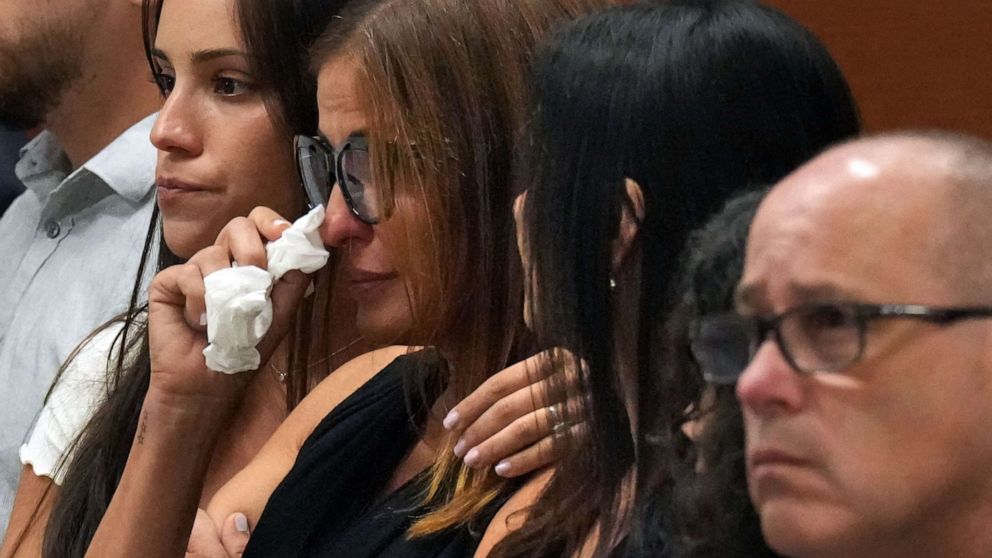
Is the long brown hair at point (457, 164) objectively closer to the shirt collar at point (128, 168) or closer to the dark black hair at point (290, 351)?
the dark black hair at point (290, 351)

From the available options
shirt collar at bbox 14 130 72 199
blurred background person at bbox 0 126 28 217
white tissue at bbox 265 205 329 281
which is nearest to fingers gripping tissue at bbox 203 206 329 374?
white tissue at bbox 265 205 329 281

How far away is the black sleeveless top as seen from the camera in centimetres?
138

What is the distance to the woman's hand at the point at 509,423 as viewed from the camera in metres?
1.20

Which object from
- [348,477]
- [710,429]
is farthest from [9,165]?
[710,429]

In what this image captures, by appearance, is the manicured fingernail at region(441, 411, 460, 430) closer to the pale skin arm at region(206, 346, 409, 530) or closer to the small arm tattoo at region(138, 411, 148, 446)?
the pale skin arm at region(206, 346, 409, 530)

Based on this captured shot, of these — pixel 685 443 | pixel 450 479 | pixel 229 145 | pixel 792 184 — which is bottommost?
pixel 450 479

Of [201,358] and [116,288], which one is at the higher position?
[201,358]

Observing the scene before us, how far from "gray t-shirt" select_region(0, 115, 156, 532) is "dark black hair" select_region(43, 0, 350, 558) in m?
0.34

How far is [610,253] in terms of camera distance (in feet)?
3.35

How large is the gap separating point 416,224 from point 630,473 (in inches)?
16.5

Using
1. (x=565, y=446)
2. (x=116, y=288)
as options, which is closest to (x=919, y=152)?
(x=565, y=446)

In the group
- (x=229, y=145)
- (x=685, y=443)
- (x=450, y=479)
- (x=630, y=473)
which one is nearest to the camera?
(x=685, y=443)

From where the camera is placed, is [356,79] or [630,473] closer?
[630,473]

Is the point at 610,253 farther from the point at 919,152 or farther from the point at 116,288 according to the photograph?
the point at 116,288
